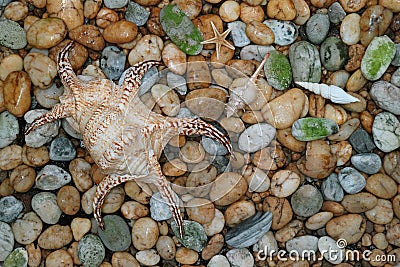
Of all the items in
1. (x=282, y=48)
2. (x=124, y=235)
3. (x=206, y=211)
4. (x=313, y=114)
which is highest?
(x=282, y=48)

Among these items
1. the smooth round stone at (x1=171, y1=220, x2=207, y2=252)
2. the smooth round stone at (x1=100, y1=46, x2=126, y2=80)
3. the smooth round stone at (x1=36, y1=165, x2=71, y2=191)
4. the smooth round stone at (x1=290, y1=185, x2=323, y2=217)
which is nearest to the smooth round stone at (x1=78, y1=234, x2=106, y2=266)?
the smooth round stone at (x1=36, y1=165, x2=71, y2=191)

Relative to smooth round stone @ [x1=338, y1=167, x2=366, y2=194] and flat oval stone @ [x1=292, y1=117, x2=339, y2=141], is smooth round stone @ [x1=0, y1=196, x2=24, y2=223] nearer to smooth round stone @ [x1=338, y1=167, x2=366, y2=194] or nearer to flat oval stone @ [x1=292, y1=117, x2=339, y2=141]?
flat oval stone @ [x1=292, y1=117, x2=339, y2=141]

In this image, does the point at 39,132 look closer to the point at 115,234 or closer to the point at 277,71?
the point at 115,234

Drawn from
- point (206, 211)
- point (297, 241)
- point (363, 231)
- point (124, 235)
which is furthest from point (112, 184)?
point (363, 231)

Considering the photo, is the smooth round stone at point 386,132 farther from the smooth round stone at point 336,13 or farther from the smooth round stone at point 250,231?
the smooth round stone at point 250,231

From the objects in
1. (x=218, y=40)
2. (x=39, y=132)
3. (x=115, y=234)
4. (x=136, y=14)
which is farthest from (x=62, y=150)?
(x=218, y=40)

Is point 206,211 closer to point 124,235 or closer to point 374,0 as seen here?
point 124,235
